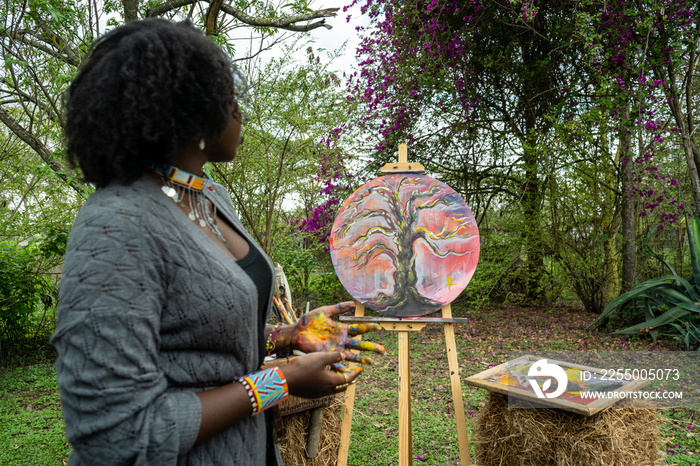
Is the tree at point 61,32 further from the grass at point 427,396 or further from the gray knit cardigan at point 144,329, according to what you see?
the gray knit cardigan at point 144,329

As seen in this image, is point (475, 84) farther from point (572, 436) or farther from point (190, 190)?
point (190, 190)

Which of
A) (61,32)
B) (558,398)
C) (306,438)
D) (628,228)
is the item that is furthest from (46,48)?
(628,228)

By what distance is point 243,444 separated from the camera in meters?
0.81

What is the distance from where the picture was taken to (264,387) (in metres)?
0.78

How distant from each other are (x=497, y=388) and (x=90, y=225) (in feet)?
5.98

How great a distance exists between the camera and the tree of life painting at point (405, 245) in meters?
2.18

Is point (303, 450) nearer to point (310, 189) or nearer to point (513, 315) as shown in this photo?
point (310, 189)

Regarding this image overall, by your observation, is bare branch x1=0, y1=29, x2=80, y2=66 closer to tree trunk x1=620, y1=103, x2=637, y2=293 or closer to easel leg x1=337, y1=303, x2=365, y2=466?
easel leg x1=337, y1=303, x2=365, y2=466

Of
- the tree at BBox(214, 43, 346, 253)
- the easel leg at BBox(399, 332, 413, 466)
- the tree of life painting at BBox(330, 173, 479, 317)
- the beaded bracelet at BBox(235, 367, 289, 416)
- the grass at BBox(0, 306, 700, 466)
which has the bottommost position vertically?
the grass at BBox(0, 306, 700, 466)

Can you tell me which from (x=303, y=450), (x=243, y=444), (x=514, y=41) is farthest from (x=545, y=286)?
(x=243, y=444)

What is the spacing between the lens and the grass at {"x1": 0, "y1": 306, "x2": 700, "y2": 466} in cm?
251

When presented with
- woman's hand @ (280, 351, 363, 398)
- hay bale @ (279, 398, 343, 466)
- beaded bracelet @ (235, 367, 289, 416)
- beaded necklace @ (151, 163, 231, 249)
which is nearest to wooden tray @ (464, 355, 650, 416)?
hay bale @ (279, 398, 343, 466)

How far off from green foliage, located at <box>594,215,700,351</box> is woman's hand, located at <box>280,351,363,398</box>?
3772 mm

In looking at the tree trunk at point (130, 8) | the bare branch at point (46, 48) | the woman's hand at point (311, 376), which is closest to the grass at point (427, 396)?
the woman's hand at point (311, 376)
